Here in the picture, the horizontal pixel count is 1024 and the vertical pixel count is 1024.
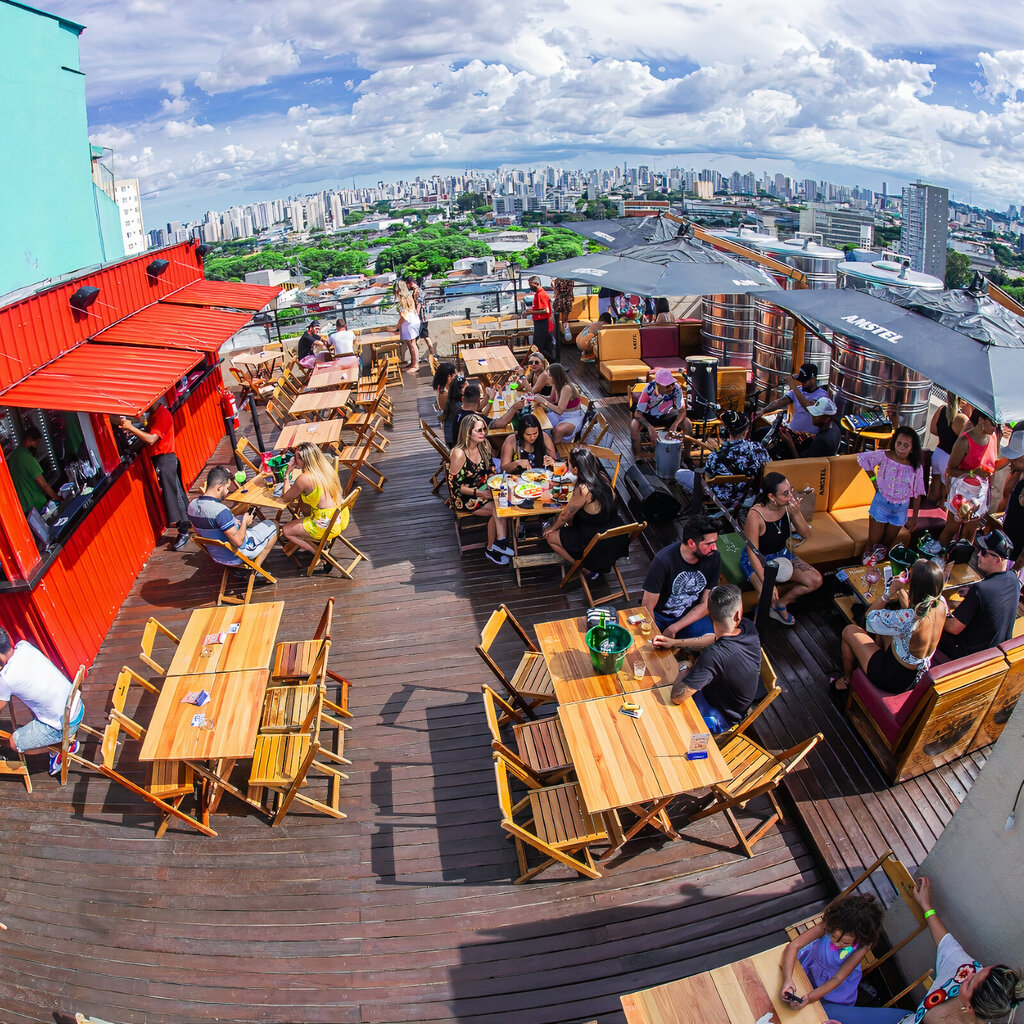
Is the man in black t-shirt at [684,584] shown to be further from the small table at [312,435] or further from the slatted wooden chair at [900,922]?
the small table at [312,435]

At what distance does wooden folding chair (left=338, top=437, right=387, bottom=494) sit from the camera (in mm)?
8492

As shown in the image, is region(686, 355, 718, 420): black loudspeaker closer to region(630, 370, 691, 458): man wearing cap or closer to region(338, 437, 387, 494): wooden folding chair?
region(630, 370, 691, 458): man wearing cap

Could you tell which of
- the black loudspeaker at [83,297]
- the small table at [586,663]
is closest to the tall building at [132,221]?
the black loudspeaker at [83,297]

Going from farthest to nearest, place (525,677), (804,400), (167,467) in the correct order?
(804,400), (167,467), (525,677)

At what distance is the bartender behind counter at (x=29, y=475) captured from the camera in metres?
6.37

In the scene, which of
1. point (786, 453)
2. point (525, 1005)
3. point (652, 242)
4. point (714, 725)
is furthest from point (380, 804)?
point (652, 242)

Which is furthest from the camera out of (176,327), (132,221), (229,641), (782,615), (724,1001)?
(132,221)

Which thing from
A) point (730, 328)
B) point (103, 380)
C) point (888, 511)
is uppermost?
point (103, 380)

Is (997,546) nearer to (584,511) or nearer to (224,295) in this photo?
(584,511)

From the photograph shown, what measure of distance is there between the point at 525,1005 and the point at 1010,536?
561 cm

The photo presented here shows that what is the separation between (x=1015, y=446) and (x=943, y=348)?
1999 mm

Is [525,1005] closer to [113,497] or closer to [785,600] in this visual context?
[785,600]

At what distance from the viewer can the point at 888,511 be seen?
19.9 ft

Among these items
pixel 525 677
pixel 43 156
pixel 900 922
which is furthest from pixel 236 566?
pixel 43 156
